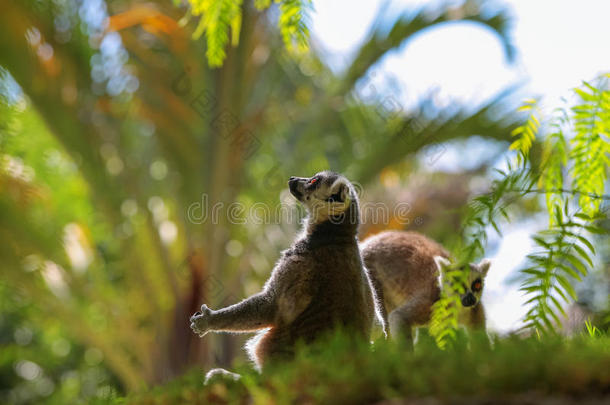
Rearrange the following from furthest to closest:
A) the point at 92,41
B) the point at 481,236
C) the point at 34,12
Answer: the point at 92,41 → the point at 34,12 → the point at 481,236

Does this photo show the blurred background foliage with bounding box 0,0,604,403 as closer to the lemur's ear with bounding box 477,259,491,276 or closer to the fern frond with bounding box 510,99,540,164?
the lemur's ear with bounding box 477,259,491,276

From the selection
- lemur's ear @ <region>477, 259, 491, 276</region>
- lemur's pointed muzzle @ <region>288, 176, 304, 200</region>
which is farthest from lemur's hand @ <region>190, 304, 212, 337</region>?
lemur's ear @ <region>477, 259, 491, 276</region>

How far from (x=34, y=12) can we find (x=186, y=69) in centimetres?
239

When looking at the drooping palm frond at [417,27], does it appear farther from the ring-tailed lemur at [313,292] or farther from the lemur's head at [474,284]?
the ring-tailed lemur at [313,292]

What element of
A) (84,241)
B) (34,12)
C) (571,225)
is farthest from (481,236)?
(84,241)

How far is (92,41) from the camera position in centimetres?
961

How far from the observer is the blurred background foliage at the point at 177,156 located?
892 centimetres

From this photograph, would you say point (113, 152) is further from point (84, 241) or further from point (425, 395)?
point (425, 395)

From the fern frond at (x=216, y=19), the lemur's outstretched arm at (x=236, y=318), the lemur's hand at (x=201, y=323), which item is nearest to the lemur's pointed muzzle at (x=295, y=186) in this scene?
the lemur's outstretched arm at (x=236, y=318)

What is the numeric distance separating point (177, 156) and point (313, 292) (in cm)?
818

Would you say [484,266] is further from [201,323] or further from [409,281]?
[201,323]

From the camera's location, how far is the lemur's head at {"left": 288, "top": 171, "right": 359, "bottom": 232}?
286 centimetres

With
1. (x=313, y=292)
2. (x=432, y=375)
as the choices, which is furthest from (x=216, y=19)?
(x=432, y=375)

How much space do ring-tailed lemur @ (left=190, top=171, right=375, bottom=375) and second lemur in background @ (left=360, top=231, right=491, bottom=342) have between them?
1.22 metres
